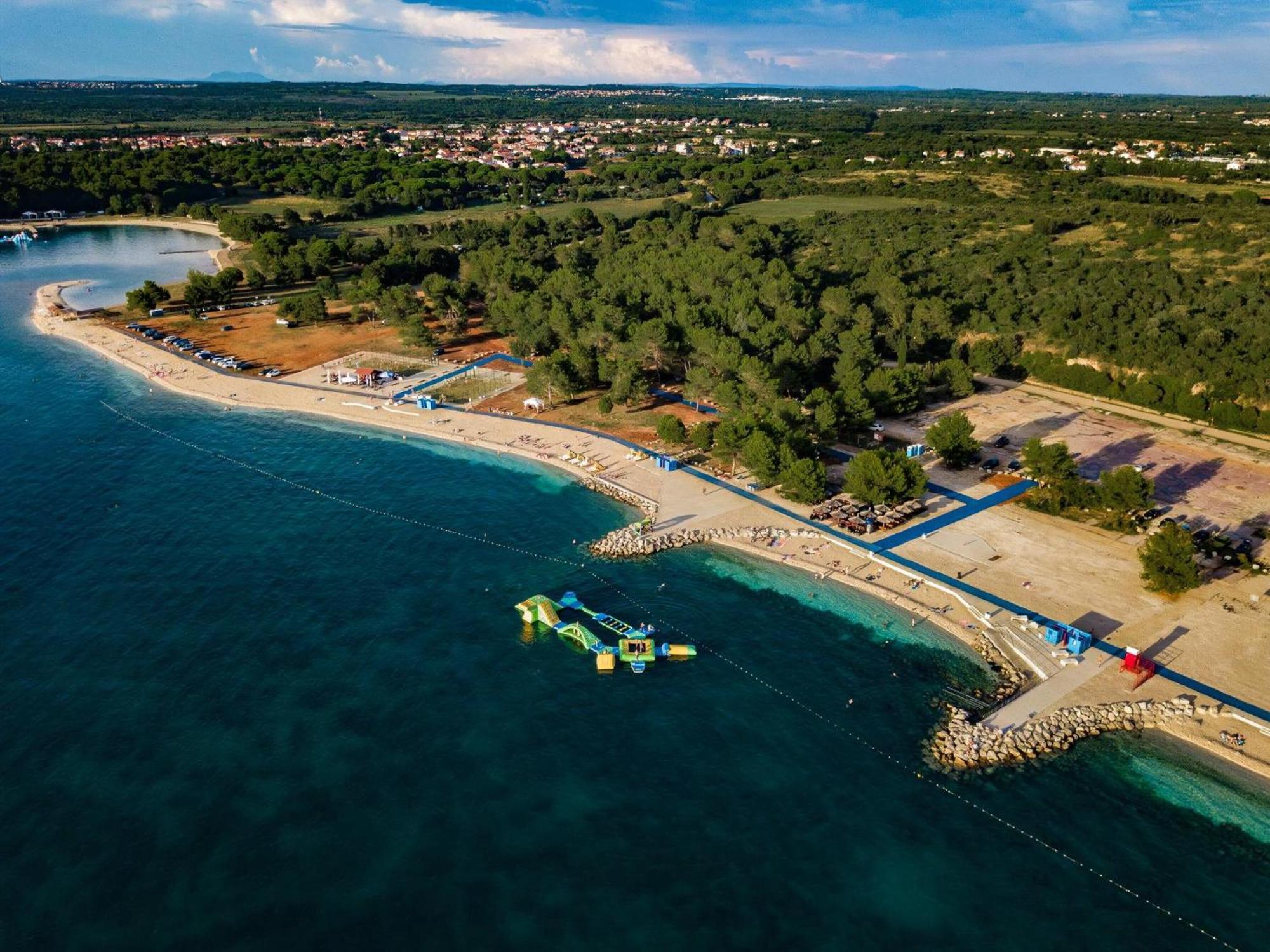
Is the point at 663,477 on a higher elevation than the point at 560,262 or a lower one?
lower

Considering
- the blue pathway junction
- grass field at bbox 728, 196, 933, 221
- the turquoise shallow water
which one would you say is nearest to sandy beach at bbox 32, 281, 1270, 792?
the blue pathway junction

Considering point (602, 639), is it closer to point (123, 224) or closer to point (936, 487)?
point (936, 487)

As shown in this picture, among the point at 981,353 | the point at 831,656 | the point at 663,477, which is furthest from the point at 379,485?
the point at 981,353

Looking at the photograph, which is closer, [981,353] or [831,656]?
[831,656]

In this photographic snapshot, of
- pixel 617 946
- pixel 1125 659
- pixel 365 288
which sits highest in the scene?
pixel 365 288

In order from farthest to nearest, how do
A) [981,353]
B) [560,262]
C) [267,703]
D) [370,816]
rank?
[560,262], [981,353], [267,703], [370,816]

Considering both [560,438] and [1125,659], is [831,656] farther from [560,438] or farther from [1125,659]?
[560,438]

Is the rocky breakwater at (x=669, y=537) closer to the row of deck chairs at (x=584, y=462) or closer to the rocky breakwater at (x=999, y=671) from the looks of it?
the row of deck chairs at (x=584, y=462)

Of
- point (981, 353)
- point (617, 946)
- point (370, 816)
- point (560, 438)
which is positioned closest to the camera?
point (617, 946)
